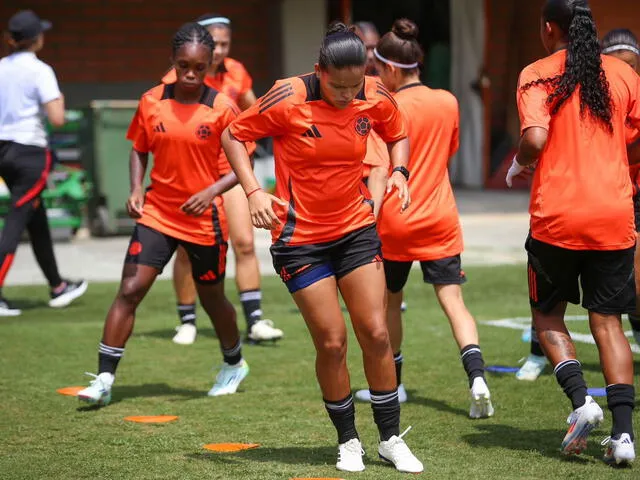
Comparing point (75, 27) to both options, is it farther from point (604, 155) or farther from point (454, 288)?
point (604, 155)

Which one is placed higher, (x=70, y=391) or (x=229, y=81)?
(x=229, y=81)

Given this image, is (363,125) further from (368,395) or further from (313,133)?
(368,395)

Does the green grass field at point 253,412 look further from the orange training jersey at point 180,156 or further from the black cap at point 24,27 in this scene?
the black cap at point 24,27

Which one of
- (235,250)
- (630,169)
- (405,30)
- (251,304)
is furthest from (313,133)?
(251,304)

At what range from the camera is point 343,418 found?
A: 5.34m

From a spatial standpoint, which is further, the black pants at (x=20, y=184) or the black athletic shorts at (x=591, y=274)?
the black pants at (x=20, y=184)

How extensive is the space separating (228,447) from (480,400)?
135cm

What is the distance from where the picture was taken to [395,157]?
18.5 feet

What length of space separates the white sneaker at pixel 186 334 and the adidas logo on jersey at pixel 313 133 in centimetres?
386

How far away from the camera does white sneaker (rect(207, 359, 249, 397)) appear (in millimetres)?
7055

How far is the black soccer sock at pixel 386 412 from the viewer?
17.5 ft

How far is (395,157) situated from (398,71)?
1.15 meters

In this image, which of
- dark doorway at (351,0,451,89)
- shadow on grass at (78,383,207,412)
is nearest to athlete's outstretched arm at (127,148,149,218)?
shadow on grass at (78,383,207,412)

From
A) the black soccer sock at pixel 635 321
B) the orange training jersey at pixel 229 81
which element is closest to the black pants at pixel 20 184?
the orange training jersey at pixel 229 81
